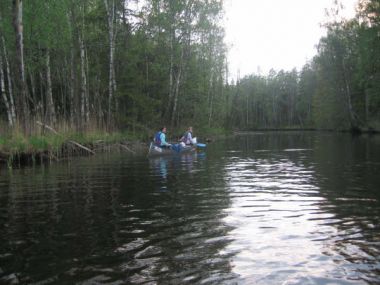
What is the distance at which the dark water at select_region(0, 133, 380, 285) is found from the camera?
455 cm

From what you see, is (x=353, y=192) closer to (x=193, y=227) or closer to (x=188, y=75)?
(x=193, y=227)

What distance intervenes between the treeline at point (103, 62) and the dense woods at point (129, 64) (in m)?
0.07

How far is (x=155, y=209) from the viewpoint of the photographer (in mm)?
7867

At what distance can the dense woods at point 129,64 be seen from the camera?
21047 millimetres

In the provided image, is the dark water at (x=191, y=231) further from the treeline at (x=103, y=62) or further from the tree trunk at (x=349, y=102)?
the tree trunk at (x=349, y=102)

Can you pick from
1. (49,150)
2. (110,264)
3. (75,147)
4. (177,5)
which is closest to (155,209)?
(110,264)

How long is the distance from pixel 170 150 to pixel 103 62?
1103cm

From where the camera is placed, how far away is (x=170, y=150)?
846 inches

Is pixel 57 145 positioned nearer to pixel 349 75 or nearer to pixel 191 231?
pixel 191 231

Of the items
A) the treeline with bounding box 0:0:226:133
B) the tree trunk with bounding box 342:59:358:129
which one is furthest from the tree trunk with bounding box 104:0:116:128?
the tree trunk with bounding box 342:59:358:129

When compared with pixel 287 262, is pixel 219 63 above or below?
above

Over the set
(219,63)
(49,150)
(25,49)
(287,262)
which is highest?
(219,63)

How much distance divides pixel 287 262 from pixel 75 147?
1539cm

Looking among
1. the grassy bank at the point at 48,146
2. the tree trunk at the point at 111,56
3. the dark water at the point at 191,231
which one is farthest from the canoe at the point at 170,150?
the dark water at the point at 191,231
